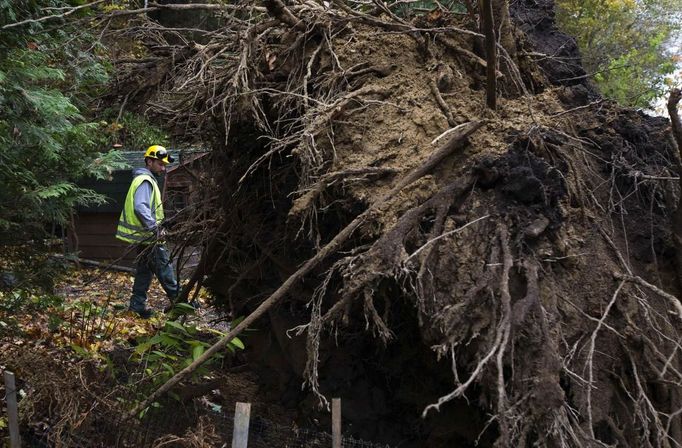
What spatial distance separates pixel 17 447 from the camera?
4.51 m

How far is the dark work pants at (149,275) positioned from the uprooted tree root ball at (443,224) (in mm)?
1668

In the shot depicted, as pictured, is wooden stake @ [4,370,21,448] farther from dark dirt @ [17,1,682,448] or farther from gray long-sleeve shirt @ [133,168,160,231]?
gray long-sleeve shirt @ [133,168,160,231]

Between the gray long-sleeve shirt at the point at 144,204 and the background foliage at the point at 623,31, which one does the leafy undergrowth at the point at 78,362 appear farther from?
the background foliage at the point at 623,31

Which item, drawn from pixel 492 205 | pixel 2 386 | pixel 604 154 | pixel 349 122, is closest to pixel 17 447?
pixel 2 386

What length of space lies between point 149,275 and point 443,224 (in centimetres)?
546

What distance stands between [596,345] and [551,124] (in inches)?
59.4

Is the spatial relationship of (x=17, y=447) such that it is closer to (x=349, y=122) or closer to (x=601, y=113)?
(x=349, y=122)

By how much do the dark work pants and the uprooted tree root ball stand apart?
1668 millimetres

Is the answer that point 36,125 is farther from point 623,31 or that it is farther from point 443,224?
point 623,31

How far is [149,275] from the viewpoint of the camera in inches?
336

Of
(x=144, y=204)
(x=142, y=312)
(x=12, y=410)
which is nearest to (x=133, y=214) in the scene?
(x=144, y=204)

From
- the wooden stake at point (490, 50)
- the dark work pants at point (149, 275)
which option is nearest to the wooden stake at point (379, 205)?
the wooden stake at point (490, 50)

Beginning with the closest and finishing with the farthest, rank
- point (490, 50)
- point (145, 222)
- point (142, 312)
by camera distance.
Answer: point (490, 50)
point (142, 312)
point (145, 222)

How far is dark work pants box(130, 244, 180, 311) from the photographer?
26.9 feet
